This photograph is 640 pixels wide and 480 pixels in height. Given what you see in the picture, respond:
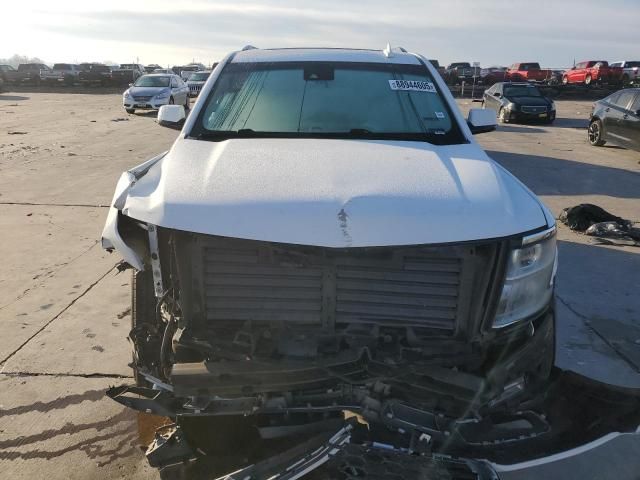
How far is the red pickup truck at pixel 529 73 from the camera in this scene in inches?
1506

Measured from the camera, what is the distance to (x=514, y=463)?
221 cm

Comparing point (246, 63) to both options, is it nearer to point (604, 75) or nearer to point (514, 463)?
point (514, 463)

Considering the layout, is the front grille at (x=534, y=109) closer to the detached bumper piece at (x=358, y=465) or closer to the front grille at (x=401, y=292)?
the front grille at (x=401, y=292)

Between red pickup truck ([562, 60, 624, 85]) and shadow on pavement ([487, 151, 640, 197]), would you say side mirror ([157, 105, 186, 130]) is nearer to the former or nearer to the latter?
shadow on pavement ([487, 151, 640, 197])

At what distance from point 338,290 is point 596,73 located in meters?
38.8

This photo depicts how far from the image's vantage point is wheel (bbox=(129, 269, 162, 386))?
265 centimetres

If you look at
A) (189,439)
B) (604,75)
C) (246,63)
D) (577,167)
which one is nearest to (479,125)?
(246,63)

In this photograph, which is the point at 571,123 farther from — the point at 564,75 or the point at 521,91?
the point at 564,75

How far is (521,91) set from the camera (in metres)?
19.8

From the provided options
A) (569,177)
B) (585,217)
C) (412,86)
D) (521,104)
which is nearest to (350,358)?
(412,86)

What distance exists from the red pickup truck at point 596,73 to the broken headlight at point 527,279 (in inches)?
1479

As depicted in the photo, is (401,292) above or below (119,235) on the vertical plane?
below

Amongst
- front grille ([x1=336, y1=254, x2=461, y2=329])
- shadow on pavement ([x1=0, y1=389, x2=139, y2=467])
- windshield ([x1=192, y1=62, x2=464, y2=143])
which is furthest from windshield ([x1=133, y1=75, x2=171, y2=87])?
front grille ([x1=336, y1=254, x2=461, y2=329])

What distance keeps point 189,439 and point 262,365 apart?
26.1 inches
